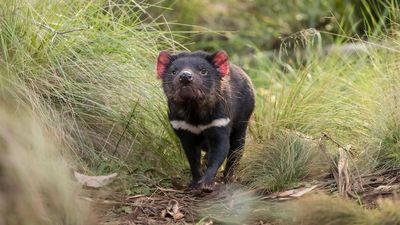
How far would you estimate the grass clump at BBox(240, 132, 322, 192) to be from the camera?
512 centimetres

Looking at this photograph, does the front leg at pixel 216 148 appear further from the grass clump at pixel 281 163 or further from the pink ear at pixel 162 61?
the pink ear at pixel 162 61

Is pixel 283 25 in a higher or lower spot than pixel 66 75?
lower

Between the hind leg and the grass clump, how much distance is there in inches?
6.2

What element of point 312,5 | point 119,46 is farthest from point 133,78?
point 312,5

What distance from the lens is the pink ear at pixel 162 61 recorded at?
5242 mm

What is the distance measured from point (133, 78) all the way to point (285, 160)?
1122mm

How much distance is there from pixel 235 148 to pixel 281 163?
56cm

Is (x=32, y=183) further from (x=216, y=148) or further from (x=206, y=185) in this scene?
(x=216, y=148)

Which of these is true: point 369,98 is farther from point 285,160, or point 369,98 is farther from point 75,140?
point 75,140

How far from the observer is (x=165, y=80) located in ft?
17.1

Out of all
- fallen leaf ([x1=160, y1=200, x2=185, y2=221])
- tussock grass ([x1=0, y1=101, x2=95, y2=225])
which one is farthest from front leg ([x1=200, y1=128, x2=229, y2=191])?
tussock grass ([x1=0, y1=101, x2=95, y2=225])

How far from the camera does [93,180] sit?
15.3 feet

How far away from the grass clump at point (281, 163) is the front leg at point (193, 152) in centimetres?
28

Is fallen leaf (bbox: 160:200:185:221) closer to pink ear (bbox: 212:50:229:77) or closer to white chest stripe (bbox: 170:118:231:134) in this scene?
white chest stripe (bbox: 170:118:231:134)
